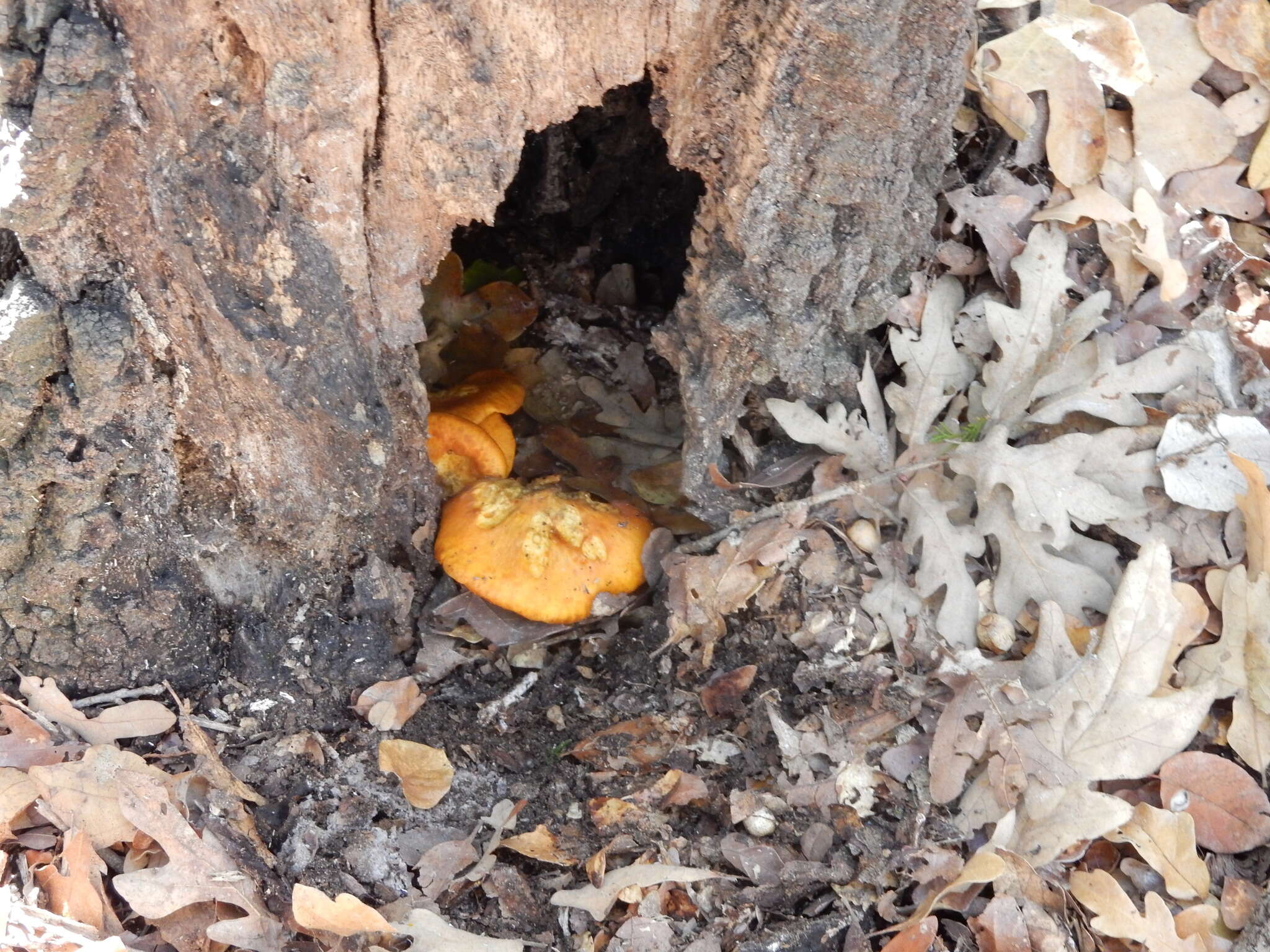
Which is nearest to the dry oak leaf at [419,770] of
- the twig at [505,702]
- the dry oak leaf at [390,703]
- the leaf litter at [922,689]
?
the leaf litter at [922,689]

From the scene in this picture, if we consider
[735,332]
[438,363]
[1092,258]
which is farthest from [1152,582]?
[438,363]

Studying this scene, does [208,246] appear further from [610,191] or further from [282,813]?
[610,191]

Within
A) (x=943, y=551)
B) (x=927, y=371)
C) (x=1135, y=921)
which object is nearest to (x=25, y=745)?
(x=943, y=551)

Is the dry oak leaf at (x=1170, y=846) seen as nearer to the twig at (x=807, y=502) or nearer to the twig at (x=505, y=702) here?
the twig at (x=807, y=502)

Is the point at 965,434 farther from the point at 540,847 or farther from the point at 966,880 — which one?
the point at 540,847

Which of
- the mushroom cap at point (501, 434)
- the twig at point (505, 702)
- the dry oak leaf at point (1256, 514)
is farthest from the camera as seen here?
the mushroom cap at point (501, 434)

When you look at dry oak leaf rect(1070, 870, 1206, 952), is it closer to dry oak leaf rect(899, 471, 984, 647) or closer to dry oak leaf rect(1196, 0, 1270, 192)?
dry oak leaf rect(899, 471, 984, 647)

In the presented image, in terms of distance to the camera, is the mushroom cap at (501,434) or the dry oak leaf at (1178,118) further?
the mushroom cap at (501,434)

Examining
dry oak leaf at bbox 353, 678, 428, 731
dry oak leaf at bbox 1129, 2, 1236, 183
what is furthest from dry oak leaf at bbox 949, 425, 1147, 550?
dry oak leaf at bbox 353, 678, 428, 731
